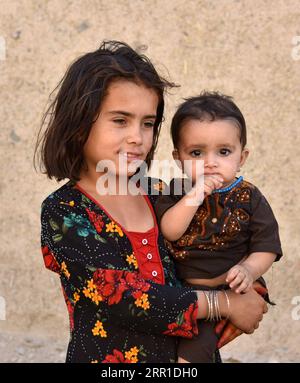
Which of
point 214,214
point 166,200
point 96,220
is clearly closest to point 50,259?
point 96,220

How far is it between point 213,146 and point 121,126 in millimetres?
344

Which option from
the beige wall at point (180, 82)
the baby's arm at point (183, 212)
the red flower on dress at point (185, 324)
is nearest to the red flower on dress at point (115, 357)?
the red flower on dress at point (185, 324)

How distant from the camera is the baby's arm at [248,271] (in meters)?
2.14

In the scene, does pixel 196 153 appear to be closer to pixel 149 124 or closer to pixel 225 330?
pixel 149 124

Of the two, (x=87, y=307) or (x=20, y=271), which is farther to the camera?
(x=20, y=271)

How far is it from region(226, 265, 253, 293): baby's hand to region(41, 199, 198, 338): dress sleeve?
13 cm

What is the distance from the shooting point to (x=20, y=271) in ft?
15.8

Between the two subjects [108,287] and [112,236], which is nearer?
[108,287]

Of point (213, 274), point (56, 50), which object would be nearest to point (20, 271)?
point (56, 50)

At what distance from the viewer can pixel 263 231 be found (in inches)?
92.4

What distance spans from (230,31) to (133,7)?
0.65m
